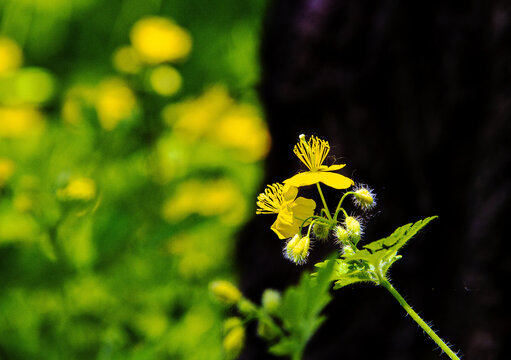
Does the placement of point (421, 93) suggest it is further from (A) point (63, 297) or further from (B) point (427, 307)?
(A) point (63, 297)

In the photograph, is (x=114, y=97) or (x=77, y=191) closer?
(x=77, y=191)

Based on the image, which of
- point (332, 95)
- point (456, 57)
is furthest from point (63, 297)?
point (456, 57)

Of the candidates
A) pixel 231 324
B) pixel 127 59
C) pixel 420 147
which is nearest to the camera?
pixel 231 324

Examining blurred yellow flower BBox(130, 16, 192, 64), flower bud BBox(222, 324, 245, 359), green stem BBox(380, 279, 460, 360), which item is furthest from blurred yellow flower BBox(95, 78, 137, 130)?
green stem BBox(380, 279, 460, 360)

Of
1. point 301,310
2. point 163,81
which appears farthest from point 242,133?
point 301,310

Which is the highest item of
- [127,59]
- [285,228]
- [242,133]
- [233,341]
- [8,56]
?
[8,56]

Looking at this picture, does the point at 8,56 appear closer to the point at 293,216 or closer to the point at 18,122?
the point at 18,122

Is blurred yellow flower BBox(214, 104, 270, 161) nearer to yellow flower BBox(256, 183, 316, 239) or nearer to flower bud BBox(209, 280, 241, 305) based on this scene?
flower bud BBox(209, 280, 241, 305)
